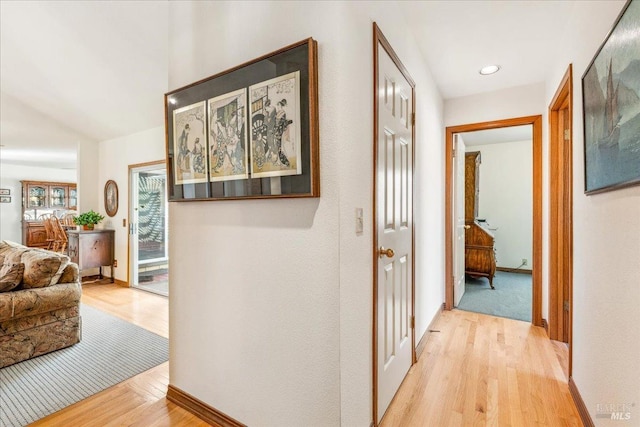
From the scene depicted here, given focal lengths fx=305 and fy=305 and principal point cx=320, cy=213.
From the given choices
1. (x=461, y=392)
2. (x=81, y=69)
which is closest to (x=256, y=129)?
(x=461, y=392)

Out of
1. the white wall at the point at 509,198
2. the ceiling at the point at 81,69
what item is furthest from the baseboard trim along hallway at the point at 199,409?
A: the white wall at the point at 509,198

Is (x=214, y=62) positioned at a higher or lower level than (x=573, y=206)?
A: higher

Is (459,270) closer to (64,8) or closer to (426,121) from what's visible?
(426,121)

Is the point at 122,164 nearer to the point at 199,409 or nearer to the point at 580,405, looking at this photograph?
the point at 199,409

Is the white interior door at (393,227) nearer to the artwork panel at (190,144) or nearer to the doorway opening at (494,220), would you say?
the artwork panel at (190,144)

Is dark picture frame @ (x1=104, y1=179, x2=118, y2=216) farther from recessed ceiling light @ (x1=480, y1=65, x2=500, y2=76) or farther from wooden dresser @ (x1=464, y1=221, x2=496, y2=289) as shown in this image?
wooden dresser @ (x1=464, y1=221, x2=496, y2=289)

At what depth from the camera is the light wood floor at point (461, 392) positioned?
167cm

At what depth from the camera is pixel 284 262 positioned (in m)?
1.35

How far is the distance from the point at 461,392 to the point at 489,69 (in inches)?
102

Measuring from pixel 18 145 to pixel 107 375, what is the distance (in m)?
5.86

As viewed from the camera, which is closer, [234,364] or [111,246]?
[234,364]

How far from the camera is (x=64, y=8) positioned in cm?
265

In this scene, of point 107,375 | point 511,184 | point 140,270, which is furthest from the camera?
point 511,184

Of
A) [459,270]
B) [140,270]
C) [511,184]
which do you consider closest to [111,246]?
[140,270]
